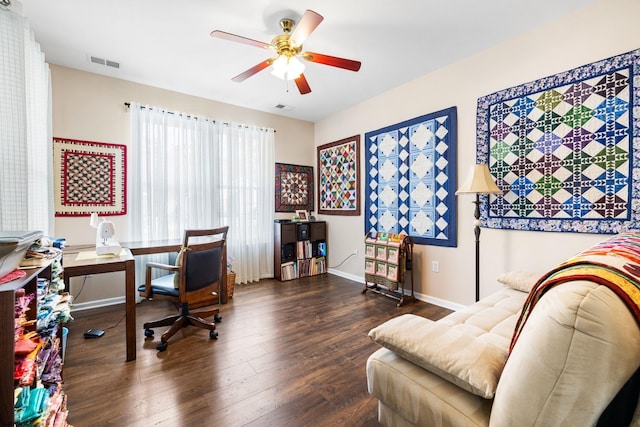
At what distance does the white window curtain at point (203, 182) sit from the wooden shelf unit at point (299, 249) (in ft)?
0.70

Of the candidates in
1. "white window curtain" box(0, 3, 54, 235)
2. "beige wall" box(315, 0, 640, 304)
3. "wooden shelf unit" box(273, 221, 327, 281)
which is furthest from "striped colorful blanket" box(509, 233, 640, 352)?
"wooden shelf unit" box(273, 221, 327, 281)

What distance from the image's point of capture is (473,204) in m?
2.75

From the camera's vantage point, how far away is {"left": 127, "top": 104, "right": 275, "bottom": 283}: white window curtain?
3.22 metres

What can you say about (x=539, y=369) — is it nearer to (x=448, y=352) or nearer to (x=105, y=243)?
(x=448, y=352)

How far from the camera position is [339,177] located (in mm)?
4316

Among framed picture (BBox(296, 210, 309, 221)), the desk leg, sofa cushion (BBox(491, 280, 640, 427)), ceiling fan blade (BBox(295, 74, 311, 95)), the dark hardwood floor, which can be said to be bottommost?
the dark hardwood floor

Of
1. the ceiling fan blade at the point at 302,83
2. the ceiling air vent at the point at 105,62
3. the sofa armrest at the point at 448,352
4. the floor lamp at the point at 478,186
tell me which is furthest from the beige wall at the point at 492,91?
the ceiling air vent at the point at 105,62

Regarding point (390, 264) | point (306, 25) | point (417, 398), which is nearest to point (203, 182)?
point (306, 25)

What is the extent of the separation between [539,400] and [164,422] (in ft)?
5.48

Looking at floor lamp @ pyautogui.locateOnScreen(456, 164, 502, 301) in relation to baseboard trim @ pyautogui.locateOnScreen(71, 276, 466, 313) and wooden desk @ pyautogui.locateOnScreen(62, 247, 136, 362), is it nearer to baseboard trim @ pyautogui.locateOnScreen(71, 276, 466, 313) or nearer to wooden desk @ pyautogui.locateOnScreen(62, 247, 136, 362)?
baseboard trim @ pyautogui.locateOnScreen(71, 276, 466, 313)

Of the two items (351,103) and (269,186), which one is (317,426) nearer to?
(269,186)

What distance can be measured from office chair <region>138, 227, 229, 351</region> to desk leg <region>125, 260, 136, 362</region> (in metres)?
0.18

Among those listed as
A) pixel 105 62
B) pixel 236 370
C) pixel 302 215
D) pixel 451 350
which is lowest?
pixel 236 370

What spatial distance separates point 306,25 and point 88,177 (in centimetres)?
290
